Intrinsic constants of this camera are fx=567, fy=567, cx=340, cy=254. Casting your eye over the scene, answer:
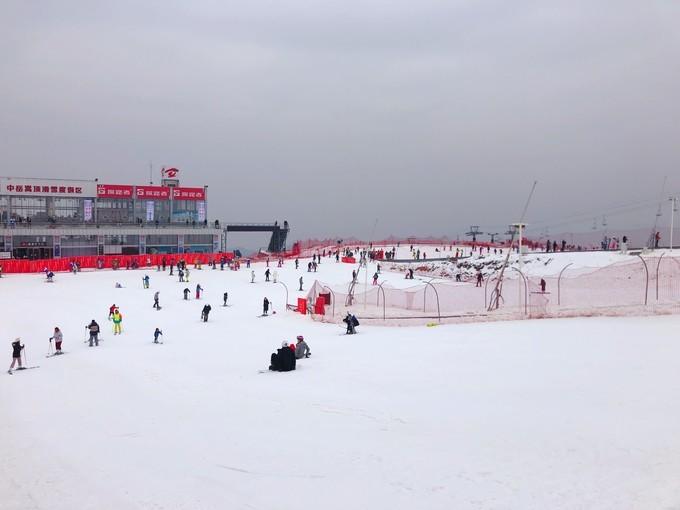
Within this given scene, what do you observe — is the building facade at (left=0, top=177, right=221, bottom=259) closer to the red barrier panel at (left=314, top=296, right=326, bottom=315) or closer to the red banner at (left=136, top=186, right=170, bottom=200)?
the red banner at (left=136, top=186, right=170, bottom=200)

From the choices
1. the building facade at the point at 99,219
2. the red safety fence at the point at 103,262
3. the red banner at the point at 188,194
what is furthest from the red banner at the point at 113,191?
the red safety fence at the point at 103,262

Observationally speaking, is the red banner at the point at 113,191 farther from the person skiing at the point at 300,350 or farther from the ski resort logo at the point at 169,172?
the person skiing at the point at 300,350

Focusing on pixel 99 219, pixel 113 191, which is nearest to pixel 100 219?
pixel 99 219

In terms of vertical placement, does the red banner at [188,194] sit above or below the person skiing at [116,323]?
above

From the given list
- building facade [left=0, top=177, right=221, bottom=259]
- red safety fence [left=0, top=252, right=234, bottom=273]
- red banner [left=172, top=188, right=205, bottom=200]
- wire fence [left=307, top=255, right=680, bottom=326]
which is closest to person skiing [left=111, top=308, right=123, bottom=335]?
wire fence [left=307, top=255, right=680, bottom=326]

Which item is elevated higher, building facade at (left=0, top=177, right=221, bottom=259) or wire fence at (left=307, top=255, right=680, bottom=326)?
building facade at (left=0, top=177, right=221, bottom=259)

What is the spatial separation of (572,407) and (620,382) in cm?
230

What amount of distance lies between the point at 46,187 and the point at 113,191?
7.47 metres

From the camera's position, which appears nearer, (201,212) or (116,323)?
(116,323)

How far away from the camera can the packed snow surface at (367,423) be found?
362 inches

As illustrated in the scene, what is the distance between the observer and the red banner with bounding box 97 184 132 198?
69.3 metres

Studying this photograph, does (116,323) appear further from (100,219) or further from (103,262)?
(100,219)

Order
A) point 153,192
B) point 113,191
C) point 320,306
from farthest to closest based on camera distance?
1. point 153,192
2. point 113,191
3. point 320,306

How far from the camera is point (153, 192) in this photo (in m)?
72.6
